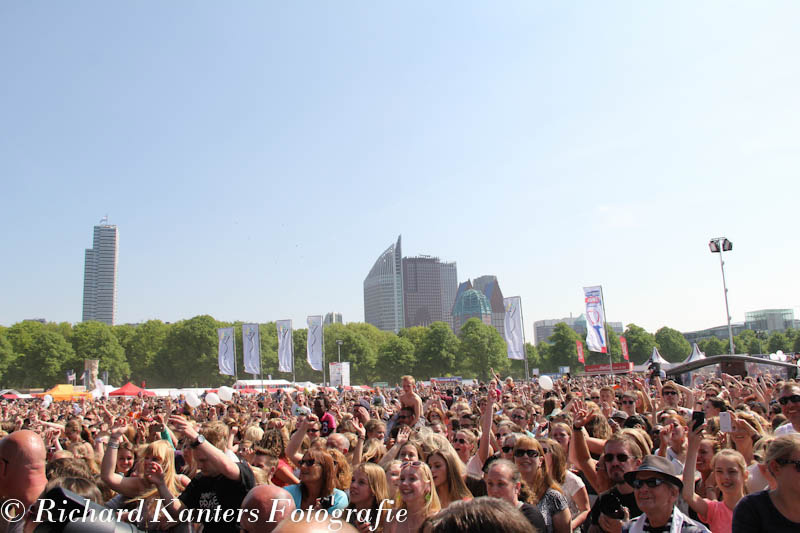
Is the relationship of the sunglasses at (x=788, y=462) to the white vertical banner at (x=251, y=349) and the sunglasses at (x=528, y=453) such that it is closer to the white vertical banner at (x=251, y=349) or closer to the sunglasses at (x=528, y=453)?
the sunglasses at (x=528, y=453)

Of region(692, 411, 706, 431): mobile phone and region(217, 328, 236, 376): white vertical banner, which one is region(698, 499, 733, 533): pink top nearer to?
region(692, 411, 706, 431): mobile phone

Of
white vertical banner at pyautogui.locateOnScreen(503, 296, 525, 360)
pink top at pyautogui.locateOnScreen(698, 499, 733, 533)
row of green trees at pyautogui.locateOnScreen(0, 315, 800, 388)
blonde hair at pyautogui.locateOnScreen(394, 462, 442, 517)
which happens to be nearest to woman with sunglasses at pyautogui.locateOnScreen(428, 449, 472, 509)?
blonde hair at pyautogui.locateOnScreen(394, 462, 442, 517)

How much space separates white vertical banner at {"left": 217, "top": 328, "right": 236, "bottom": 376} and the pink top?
4003 centimetres

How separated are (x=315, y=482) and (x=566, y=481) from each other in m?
2.18

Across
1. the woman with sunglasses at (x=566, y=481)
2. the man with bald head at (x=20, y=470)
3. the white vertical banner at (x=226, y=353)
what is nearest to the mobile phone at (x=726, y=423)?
the woman with sunglasses at (x=566, y=481)

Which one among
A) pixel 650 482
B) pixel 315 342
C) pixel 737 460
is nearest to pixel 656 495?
pixel 650 482

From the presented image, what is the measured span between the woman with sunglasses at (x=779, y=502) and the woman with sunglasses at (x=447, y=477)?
1945 mm

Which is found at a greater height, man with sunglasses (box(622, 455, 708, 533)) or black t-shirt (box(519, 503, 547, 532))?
man with sunglasses (box(622, 455, 708, 533))

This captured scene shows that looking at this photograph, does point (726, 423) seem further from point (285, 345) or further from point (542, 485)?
point (285, 345)

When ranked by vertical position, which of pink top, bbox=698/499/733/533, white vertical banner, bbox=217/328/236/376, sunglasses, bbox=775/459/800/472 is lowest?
pink top, bbox=698/499/733/533

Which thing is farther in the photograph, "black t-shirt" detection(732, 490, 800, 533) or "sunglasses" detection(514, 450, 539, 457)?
"sunglasses" detection(514, 450, 539, 457)

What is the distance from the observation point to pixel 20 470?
3.09 metres

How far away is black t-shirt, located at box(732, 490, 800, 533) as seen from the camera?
299cm

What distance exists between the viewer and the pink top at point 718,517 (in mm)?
3988
